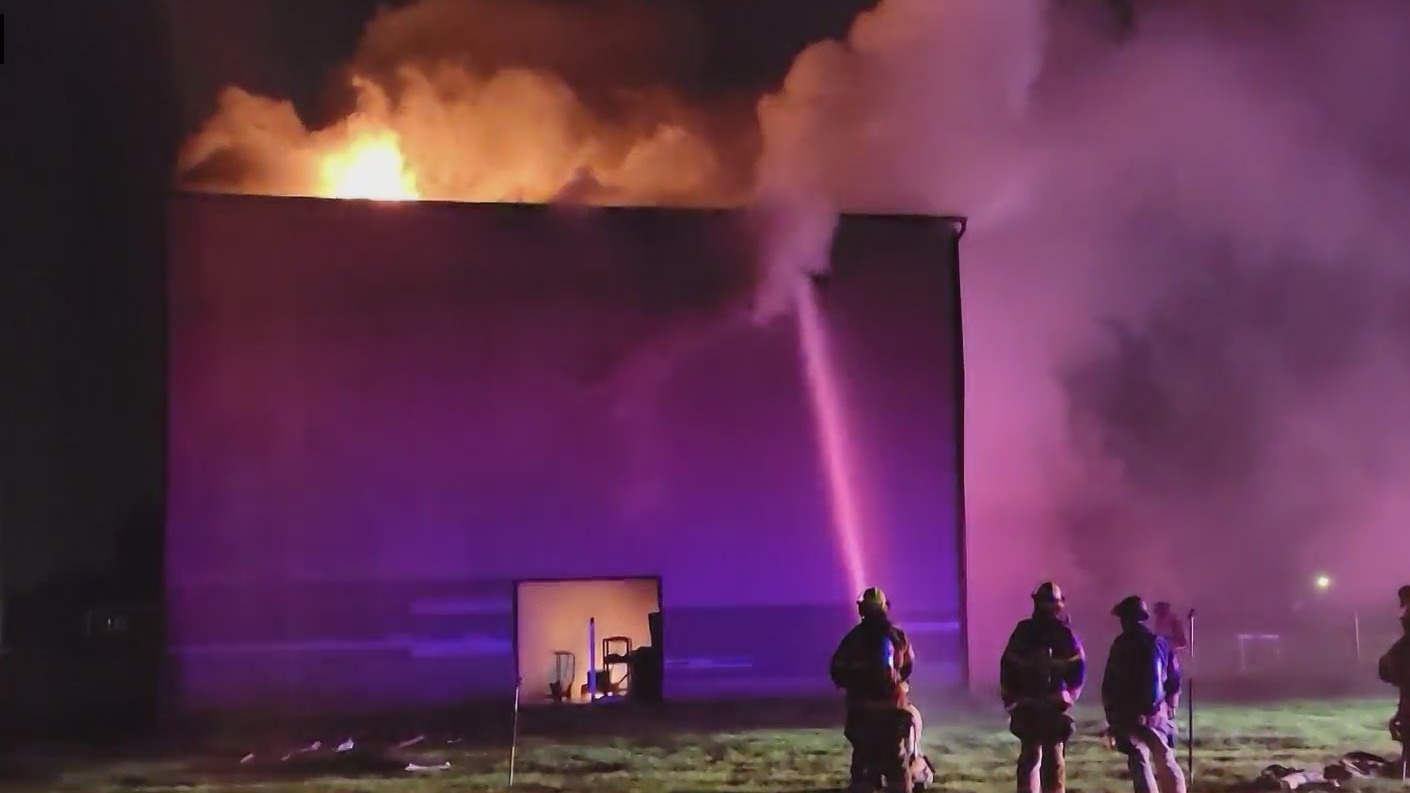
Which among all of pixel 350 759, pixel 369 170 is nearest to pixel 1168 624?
pixel 350 759

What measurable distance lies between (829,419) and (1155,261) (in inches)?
215

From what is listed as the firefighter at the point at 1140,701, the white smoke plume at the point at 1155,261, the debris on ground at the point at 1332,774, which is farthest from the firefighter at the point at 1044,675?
the white smoke plume at the point at 1155,261

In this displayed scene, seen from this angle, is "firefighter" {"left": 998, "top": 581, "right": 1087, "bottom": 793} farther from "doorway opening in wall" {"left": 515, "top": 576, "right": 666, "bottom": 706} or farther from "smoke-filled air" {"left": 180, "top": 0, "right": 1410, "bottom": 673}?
"doorway opening in wall" {"left": 515, "top": 576, "right": 666, "bottom": 706}

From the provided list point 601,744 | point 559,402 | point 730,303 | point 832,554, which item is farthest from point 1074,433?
point 601,744

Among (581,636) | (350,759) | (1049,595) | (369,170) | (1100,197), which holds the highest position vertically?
(369,170)

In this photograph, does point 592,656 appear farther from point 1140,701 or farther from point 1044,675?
point 1140,701

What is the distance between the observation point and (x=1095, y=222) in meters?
16.2

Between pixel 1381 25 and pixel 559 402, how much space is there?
502 inches

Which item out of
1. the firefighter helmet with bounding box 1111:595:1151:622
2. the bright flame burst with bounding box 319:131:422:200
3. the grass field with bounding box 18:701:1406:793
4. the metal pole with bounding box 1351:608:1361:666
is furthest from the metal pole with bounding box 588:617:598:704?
the metal pole with bounding box 1351:608:1361:666

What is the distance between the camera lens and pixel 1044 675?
25.9 ft

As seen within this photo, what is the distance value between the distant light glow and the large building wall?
0.12 metres

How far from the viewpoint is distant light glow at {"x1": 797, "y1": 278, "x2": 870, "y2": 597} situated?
14164mm

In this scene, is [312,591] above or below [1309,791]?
above

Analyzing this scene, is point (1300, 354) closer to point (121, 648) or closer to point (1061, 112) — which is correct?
point (1061, 112)
